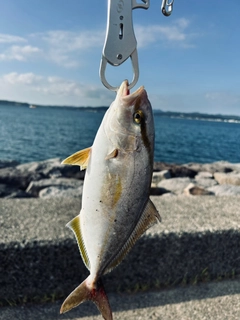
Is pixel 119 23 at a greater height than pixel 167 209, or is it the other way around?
pixel 119 23

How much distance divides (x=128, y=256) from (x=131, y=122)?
9.02 ft

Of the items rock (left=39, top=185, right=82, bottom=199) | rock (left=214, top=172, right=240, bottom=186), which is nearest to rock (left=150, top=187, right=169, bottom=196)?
rock (left=39, top=185, right=82, bottom=199)

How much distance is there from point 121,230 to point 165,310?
2718 mm

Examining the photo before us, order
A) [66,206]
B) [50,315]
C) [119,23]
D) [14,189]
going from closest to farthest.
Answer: [119,23] < [50,315] < [66,206] < [14,189]

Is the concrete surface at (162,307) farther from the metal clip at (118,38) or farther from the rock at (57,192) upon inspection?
the rock at (57,192)

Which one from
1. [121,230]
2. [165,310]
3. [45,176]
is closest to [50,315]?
[165,310]

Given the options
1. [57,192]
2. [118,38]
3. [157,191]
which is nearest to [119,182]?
[118,38]

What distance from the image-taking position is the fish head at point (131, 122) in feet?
6.23

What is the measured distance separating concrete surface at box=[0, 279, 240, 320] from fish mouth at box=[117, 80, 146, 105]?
3038 millimetres

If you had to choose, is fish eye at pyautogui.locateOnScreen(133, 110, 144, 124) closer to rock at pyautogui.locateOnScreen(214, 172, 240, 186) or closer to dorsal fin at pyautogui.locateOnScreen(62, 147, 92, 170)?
dorsal fin at pyautogui.locateOnScreen(62, 147, 92, 170)

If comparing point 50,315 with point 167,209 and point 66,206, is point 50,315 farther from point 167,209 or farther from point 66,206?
point 167,209

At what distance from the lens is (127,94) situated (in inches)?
76.7

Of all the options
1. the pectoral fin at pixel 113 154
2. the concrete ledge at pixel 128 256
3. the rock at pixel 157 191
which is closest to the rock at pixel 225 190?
the rock at pixel 157 191

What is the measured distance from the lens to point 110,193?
190 centimetres
